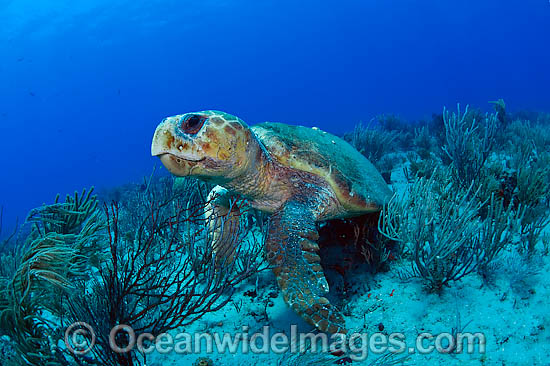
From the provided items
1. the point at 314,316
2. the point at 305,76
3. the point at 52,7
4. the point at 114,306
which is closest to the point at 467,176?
the point at 314,316

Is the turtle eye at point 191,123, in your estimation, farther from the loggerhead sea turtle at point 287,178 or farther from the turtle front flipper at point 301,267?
the turtle front flipper at point 301,267

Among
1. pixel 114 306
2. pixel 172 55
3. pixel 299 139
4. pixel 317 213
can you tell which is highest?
pixel 172 55

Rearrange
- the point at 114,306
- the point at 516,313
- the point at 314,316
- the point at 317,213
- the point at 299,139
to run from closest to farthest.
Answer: the point at 114,306, the point at 314,316, the point at 516,313, the point at 317,213, the point at 299,139

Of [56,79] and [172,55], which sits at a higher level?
[172,55]

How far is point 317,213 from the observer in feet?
9.60

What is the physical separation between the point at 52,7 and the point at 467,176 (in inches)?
2437

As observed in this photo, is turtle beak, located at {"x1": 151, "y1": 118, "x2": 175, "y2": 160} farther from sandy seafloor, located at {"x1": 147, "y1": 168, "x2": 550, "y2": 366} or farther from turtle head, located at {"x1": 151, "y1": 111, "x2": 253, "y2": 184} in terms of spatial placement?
sandy seafloor, located at {"x1": 147, "y1": 168, "x2": 550, "y2": 366}

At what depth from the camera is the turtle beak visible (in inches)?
93.7

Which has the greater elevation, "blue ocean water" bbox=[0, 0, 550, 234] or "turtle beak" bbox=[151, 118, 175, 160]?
"blue ocean water" bbox=[0, 0, 550, 234]

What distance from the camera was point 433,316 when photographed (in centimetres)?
228

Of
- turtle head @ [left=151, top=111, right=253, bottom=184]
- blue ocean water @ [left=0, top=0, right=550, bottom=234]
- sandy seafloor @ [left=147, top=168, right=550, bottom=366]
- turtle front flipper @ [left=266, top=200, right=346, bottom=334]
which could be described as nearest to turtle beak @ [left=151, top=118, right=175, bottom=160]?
turtle head @ [left=151, top=111, right=253, bottom=184]

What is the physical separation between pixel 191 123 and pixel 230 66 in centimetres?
11003

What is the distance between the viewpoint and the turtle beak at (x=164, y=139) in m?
2.38

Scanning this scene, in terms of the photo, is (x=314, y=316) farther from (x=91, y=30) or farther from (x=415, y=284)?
(x=91, y=30)
